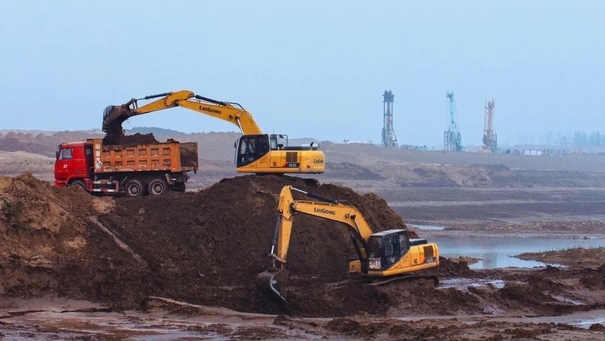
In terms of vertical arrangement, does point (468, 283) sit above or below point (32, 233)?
below

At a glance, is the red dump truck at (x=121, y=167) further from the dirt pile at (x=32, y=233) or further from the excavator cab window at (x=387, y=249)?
the excavator cab window at (x=387, y=249)

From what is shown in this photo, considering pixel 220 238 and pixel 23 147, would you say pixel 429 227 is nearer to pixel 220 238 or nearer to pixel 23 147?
pixel 220 238

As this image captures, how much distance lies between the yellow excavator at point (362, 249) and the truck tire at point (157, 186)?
8.13 metres

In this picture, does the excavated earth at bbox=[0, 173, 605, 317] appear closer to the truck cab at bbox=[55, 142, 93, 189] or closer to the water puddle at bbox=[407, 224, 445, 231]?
the truck cab at bbox=[55, 142, 93, 189]

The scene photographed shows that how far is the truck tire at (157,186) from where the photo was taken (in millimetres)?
30625

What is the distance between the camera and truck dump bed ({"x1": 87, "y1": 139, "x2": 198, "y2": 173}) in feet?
99.5

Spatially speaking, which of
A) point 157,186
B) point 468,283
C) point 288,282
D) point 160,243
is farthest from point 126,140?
point 468,283

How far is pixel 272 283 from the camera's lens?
2208 cm

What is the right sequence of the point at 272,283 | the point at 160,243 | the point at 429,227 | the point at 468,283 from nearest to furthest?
the point at 272,283
the point at 160,243
the point at 468,283
the point at 429,227

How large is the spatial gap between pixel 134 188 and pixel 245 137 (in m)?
3.95

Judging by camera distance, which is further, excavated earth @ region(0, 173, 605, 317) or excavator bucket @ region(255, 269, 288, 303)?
excavated earth @ region(0, 173, 605, 317)

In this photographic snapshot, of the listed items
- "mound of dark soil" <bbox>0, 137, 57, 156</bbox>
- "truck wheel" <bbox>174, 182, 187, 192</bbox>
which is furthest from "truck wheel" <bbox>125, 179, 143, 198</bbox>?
"mound of dark soil" <bbox>0, 137, 57, 156</bbox>

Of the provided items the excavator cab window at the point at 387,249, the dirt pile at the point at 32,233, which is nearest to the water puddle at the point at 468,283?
the excavator cab window at the point at 387,249

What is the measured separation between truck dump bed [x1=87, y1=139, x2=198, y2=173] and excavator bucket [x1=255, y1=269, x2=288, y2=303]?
366 inches
